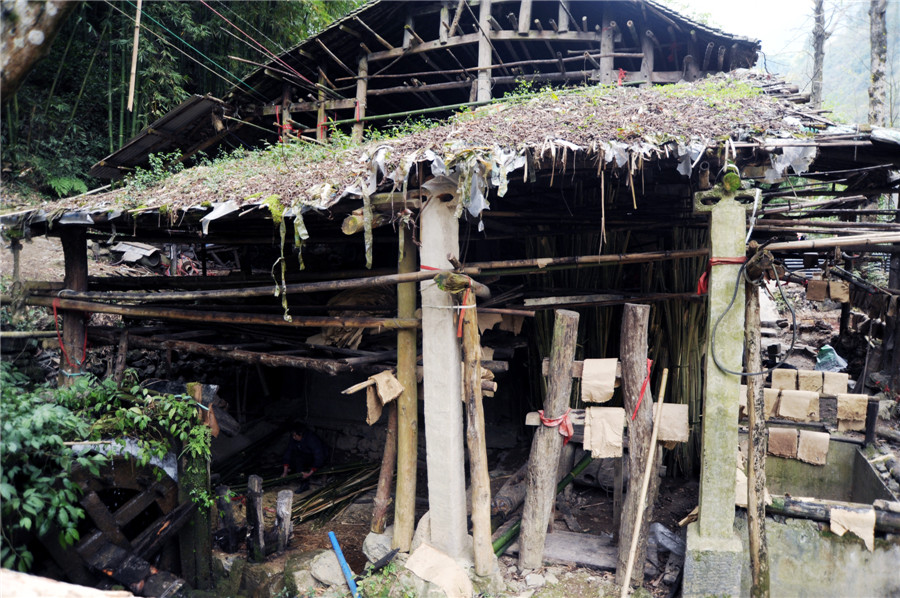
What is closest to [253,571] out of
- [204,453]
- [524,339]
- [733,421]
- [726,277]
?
[204,453]

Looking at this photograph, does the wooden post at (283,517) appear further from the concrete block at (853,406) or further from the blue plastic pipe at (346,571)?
the concrete block at (853,406)

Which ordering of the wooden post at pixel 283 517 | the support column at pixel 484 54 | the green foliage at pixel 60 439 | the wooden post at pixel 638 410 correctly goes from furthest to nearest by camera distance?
the support column at pixel 484 54 < the wooden post at pixel 283 517 < the wooden post at pixel 638 410 < the green foliage at pixel 60 439

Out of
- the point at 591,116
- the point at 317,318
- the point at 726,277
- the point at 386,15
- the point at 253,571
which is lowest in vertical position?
the point at 253,571

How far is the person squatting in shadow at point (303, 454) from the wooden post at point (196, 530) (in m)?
2.34

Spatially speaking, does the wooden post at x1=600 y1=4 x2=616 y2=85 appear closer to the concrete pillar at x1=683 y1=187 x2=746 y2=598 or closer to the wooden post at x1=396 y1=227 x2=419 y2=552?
the concrete pillar at x1=683 y1=187 x2=746 y2=598

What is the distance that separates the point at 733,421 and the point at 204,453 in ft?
15.6

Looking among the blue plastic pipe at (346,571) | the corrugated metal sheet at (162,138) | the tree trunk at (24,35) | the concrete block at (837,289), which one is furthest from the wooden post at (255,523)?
the concrete block at (837,289)

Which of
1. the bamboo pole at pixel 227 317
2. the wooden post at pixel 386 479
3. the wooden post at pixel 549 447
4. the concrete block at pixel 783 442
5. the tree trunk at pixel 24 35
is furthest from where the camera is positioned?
the concrete block at pixel 783 442

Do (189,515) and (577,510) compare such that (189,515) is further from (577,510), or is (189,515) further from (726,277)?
(726,277)

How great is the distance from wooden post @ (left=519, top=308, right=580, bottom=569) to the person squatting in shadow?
159 inches

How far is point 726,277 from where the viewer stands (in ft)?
13.8

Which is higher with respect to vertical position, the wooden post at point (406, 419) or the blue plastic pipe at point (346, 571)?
the wooden post at point (406, 419)

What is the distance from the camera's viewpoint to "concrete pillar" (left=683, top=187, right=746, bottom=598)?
163 inches

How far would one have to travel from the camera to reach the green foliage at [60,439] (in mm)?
3617
